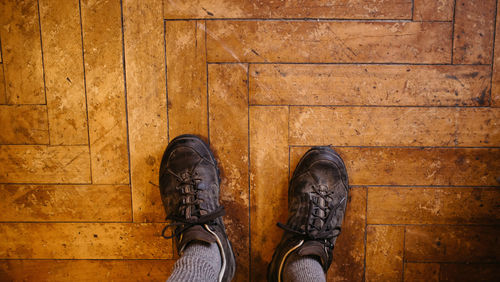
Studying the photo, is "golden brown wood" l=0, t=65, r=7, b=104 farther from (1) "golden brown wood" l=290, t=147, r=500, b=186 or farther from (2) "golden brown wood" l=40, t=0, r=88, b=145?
(1) "golden brown wood" l=290, t=147, r=500, b=186

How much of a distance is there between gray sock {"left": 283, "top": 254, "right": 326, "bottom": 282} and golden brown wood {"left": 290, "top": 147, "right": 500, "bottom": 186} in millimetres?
314

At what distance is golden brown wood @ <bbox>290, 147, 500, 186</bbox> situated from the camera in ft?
3.08

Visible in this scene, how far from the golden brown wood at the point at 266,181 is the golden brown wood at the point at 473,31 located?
0.63 meters

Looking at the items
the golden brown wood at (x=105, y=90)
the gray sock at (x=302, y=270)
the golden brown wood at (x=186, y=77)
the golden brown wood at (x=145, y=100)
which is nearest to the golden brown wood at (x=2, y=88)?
the golden brown wood at (x=105, y=90)

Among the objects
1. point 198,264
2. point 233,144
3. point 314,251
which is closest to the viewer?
point 198,264

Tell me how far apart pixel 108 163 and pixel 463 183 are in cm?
128

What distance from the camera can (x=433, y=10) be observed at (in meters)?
0.90

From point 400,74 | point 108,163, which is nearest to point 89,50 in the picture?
point 108,163

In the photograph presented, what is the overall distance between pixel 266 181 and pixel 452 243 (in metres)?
0.72

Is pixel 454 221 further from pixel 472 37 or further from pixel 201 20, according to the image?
pixel 201 20

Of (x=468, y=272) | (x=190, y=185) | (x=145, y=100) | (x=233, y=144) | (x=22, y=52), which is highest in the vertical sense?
(x=22, y=52)

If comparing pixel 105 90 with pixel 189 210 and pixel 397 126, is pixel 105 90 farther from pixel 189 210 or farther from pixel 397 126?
pixel 397 126

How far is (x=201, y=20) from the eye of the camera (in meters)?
0.90

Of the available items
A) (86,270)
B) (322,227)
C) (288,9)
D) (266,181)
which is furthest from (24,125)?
(322,227)
